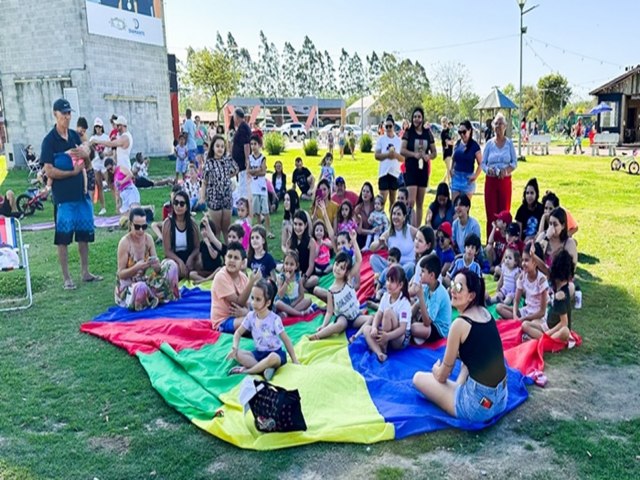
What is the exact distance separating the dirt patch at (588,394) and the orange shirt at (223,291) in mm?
2865

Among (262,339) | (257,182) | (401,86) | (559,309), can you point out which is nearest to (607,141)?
(257,182)

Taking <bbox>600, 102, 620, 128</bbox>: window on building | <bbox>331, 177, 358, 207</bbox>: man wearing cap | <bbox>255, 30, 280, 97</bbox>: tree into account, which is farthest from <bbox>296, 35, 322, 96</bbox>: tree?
<bbox>331, 177, 358, 207</bbox>: man wearing cap

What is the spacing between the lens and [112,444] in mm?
3721

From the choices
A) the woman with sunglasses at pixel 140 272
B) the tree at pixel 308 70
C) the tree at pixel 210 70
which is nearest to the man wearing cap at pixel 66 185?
the woman with sunglasses at pixel 140 272

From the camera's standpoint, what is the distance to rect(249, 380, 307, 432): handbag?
143 inches

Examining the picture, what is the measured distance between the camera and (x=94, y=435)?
12.6 ft

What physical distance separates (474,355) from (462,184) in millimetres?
5066

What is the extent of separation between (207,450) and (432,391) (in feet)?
5.30

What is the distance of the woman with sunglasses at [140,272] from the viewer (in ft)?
20.6

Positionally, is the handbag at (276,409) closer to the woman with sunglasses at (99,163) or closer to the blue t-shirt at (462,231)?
the blue t-shirt at (462,231)

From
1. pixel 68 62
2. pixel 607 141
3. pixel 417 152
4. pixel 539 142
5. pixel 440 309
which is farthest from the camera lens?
pixel 539 142

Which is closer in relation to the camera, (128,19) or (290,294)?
(290,294)

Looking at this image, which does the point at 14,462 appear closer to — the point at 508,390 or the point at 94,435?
the point at 94,435

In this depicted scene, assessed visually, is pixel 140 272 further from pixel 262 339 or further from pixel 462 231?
pixel 462 231
